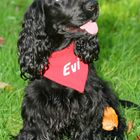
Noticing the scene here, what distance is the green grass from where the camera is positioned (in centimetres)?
548

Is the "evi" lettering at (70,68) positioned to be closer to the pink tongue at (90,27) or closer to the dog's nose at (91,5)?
the pink tongue at (90,27)

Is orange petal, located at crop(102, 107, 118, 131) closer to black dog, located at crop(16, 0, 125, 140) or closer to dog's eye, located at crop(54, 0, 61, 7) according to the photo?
black dog, located at crop(16, 0, 125, 140)

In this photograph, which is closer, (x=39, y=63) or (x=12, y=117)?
(x=39, y=63)

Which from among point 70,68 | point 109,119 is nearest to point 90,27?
point 70,68

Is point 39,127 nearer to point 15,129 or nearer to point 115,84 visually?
point 15,129

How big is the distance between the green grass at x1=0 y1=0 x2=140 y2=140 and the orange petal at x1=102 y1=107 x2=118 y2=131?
7.4 inches

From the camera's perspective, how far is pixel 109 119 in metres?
5.18

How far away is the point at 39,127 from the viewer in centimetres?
498

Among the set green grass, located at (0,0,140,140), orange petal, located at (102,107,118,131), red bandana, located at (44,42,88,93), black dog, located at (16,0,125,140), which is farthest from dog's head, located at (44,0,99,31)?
green grass, located at (0,0,140,140)

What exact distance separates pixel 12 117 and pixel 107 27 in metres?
2.39

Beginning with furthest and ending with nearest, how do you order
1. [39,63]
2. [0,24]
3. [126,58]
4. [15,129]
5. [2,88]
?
[0,24] → [126,58] → [2,88] → [15,129] → [39,63]

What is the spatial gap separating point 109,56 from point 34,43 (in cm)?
186

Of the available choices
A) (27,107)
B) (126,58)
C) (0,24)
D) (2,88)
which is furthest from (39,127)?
(0,24)

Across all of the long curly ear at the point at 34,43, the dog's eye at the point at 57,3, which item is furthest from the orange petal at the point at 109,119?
the dog's eye at the point at 57,3
